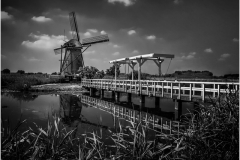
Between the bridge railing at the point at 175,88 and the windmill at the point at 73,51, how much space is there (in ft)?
27.4

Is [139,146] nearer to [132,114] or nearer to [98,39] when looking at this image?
[132,114]

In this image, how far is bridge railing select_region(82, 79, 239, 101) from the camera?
7.68 metres

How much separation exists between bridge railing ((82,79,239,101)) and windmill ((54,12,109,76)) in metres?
8.34

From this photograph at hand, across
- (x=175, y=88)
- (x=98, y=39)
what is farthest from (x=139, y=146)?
(x=98, y=39)

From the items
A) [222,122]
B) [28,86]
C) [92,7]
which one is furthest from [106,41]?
[222,122]

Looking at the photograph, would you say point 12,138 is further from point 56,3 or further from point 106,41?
point 106,41

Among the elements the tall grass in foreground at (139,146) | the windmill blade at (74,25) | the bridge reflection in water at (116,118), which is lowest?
the bridge reflection in water at (116,118)

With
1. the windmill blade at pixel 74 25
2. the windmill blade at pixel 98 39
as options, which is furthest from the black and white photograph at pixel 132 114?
the windmill blade at pixel 74 25

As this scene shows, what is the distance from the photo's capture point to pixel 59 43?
103 ft

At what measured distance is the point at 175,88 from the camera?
33.2ft

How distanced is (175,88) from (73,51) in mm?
23325

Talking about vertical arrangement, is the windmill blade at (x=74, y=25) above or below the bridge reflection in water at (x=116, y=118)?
above

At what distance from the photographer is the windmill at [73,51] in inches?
1150

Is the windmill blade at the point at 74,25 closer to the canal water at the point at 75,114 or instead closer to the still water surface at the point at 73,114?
the canal water at the point at 75,114
